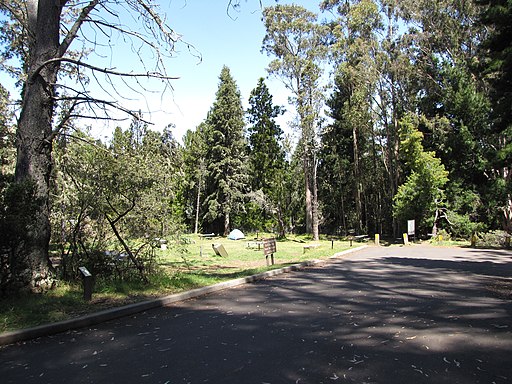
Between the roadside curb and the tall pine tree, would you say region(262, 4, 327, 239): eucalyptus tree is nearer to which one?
the tall pine tree

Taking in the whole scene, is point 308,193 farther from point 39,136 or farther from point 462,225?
point 39,136

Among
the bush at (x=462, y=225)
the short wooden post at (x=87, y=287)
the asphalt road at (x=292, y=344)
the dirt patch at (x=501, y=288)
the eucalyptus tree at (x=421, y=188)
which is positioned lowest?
the dirt patch at (x=501, y=288)

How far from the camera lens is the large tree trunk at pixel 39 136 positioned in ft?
22.7

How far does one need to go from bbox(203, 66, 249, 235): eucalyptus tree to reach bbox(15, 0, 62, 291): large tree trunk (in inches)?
1417

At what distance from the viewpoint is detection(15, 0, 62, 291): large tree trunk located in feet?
22.7

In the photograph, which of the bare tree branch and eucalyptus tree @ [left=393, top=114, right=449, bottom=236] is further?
eucalyptus tree @ [left=393, top=114, right=449, bottom=236]

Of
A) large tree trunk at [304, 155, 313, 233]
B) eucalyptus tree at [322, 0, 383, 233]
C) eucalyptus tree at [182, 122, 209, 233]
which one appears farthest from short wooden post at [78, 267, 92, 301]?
eucalyptus tree at [182, 122, 209, 233]

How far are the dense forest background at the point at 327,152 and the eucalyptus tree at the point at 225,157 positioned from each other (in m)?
0.17

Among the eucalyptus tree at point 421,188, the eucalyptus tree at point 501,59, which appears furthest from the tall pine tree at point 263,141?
the eucalyptus tree at point 501,59

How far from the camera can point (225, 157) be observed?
45219 millimetres

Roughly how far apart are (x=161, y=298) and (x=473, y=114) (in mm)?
30957

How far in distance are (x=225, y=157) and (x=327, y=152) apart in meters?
12.4

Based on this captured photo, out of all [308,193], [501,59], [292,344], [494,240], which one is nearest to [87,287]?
[292,344]

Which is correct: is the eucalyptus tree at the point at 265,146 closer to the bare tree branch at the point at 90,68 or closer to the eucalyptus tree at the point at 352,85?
the eucalyptus tree at the point at 352,85
